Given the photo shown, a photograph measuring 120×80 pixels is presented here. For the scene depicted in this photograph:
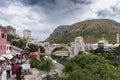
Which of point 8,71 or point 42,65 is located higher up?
point 8,71

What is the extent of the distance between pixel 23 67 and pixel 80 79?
19.8ft

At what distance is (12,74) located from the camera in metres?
26.4

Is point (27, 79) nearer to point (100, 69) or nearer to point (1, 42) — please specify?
point (100, 69)

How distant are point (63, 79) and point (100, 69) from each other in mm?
3392

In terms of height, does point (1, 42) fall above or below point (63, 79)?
above

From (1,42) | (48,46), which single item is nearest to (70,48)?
(48,46)

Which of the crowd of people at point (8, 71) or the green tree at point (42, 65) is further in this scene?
the green tree at point (42, 65)

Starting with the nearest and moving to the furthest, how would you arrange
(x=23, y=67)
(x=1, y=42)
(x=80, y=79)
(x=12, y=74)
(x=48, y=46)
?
(x=80, y=79), (x=23, y=67), (x=12, y=74), (x=1, y=42), (x=48, y=46)

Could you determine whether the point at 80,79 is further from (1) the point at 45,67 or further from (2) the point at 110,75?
(1) the point at 45,67

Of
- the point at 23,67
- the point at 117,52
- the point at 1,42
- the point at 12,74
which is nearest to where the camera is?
the point at 23,67

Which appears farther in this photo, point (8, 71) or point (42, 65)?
point (42, 65)

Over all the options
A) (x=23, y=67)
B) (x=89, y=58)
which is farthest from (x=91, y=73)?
(x=89, y=58)

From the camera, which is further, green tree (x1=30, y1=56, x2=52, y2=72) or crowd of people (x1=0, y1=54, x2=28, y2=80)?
green tree (x1=30, y1=56, x2=52, y2=72)

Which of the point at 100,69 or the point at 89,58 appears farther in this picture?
the point at 89,58
